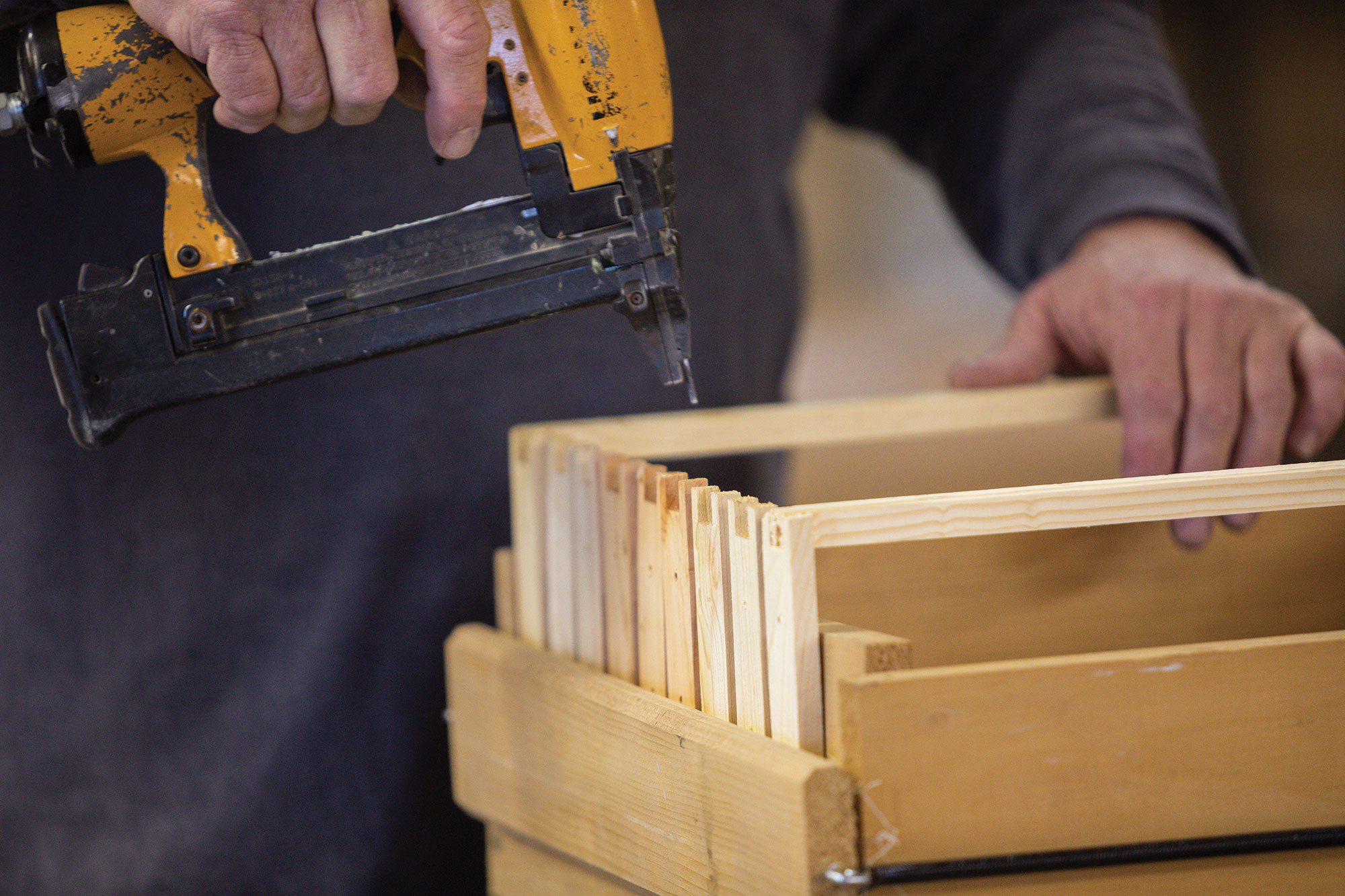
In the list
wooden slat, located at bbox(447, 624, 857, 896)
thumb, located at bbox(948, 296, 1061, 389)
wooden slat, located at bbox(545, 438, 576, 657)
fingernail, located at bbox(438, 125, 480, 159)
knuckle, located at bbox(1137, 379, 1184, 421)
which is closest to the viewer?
wooden slat, located at bbox(447, 624, 857, 896)

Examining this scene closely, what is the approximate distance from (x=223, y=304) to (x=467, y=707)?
301 millimetres

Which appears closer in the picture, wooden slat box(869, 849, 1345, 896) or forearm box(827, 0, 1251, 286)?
wooden slat box(869, 849, 1345, 896)

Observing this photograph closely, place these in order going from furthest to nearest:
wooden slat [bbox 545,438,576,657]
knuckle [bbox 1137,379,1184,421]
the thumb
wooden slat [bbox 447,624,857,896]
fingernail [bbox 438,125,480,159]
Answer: the thumb → knuckle [bbox 1137,379,1184,421] → wooden slat [bbox 545,438,576,657] → fingernail [bbox 438,125,480,159] → wooden slat [bbox 447,624,857,896]

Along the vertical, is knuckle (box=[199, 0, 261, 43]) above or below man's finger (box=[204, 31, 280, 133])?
above

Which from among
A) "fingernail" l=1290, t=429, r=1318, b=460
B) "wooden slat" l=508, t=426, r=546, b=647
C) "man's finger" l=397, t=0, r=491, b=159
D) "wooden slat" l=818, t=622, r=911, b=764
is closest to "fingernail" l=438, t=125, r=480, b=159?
"man's finger" l=397, t=0, r=491, b=159

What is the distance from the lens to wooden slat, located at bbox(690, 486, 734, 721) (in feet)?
1.86

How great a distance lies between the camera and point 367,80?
0.56 meters

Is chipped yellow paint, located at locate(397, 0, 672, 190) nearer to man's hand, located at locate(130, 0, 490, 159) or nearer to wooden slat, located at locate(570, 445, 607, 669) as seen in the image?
man's hand, located at locate(130, 0, 490, 159)

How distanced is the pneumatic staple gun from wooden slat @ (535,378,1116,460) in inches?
8.9

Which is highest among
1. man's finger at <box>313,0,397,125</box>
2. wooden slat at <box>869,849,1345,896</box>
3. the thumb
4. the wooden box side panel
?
man's finger at <box>313,0,397,125</box>

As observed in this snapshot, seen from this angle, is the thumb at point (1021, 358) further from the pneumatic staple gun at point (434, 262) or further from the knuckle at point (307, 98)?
the knuckle at point (307, 98)

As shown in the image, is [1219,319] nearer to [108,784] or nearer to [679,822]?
[679,822]

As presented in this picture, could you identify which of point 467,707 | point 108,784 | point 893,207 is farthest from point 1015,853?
point 893,207

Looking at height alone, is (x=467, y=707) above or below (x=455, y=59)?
below
